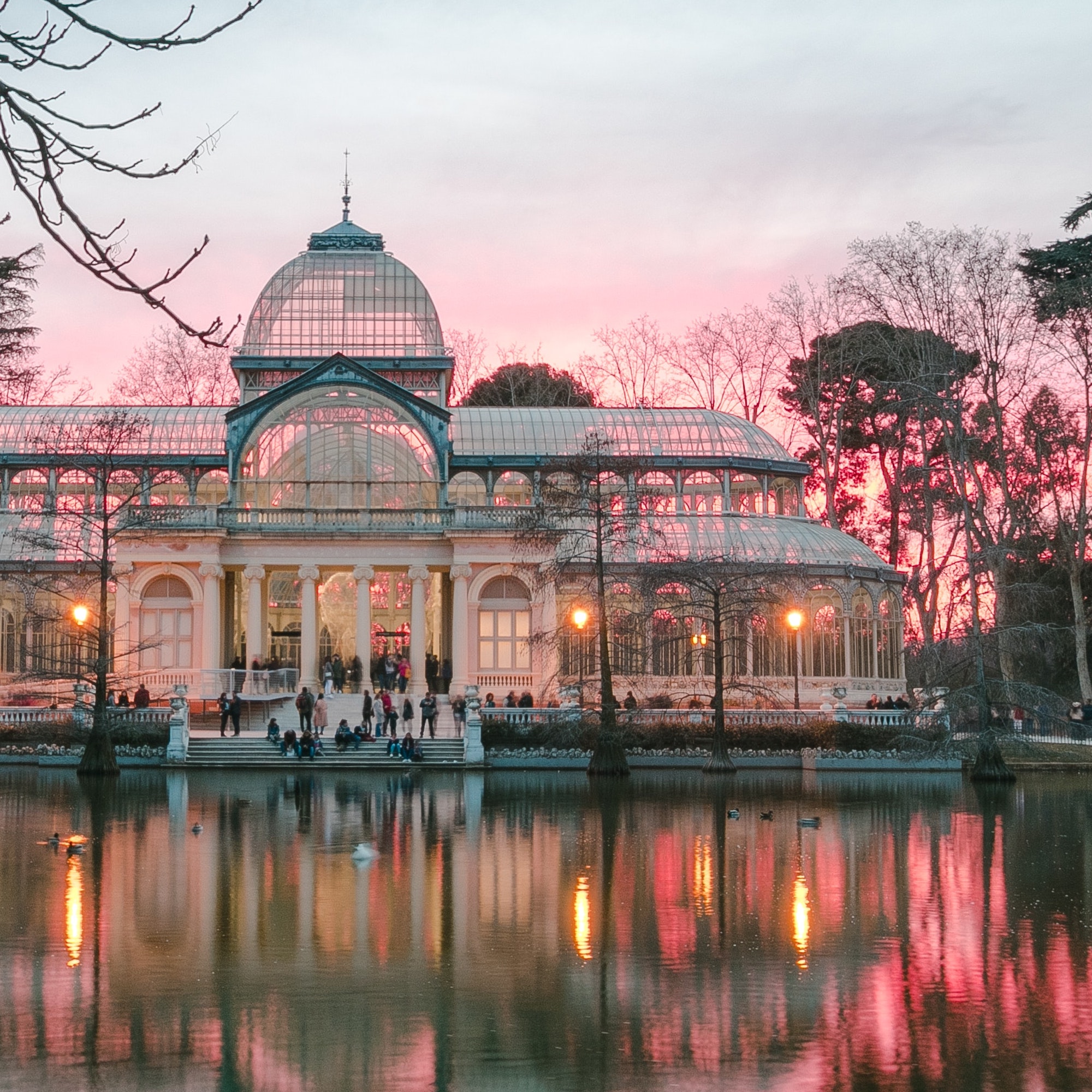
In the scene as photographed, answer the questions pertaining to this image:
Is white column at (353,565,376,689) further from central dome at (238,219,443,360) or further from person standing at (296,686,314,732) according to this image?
central dome at (238,219,443,360)

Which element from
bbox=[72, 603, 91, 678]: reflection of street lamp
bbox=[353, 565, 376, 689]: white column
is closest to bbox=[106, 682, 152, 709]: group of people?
bbox=[72, 603, 91, 678]: reflection of street lamp

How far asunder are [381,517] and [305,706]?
10.8 metres

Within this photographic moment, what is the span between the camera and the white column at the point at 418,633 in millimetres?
50688

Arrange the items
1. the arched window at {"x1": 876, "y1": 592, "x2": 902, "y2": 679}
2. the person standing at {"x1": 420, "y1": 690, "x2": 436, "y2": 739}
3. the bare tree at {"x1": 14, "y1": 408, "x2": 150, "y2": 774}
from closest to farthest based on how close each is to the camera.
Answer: the bare tree at {"x1": 14, "y1": 408, "x2": 150, "y2": 774}, the person standing at {"x1": 420, "y1": 690, "x2": 436, "y2": 739}, the arched window at {"x1": 876, "y1": 592, "x2": 902, "y2": 679}

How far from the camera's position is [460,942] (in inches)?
570

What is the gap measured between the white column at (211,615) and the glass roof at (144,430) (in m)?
6.09

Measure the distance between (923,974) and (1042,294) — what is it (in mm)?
28015

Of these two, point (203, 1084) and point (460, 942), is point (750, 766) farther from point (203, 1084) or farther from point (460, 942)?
point (203, 1084)

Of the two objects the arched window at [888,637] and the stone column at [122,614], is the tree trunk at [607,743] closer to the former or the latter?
the arched window at [888,637]

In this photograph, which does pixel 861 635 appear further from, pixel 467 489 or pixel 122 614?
pixel 122 614

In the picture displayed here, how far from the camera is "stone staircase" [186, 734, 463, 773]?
40.1 metres

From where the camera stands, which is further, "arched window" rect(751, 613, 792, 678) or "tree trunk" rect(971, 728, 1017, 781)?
"arched window" rect(751, 613, 792, 678)

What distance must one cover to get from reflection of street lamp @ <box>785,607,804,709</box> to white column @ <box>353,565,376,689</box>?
523 inches

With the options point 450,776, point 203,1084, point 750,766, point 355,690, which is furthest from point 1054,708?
point 203,1084
